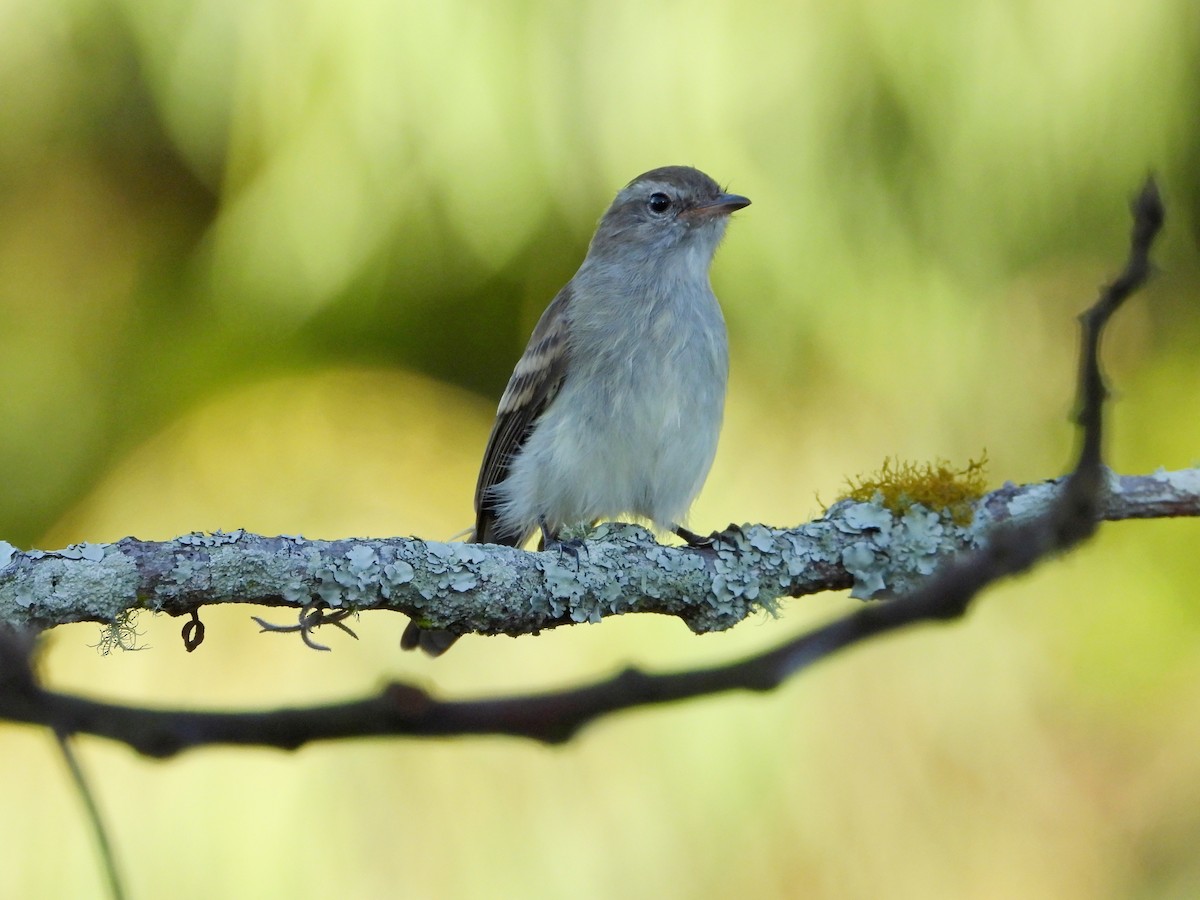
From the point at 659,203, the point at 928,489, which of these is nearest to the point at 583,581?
the point at 928,489

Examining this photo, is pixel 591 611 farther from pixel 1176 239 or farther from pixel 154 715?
pixel 1176 239

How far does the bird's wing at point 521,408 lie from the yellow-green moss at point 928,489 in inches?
57.1

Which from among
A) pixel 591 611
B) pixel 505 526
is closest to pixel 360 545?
pixel 591 611

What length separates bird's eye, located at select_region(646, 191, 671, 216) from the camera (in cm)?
477

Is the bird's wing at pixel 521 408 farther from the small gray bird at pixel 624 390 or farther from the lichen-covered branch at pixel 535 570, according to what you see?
the lichen-covered branch at pixel 535 570

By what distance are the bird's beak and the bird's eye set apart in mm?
116

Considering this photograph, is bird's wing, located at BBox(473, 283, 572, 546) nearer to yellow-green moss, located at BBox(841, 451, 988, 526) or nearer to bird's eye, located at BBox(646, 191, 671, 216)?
bird's eye, located at BBox(646, 191, 671, 216)

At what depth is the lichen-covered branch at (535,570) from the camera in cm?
255

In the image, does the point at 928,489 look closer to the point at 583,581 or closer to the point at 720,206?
the point at 583,581

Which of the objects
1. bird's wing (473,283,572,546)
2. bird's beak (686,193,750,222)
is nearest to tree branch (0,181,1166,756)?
bird's wing (473,283,572,546)

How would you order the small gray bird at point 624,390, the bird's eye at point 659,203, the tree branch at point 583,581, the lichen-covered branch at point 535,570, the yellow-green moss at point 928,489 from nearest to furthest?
the tree branch at point 583,581, the lichen-covered branch at point 535,570, the yellow-green moss at point 928,489, the small gray bird at point 624,390, the bird's eye at point 659,203

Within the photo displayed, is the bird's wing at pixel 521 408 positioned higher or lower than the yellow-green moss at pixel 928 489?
higher

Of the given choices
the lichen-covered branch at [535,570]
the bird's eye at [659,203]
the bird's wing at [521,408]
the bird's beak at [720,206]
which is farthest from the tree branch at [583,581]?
the bird's eye at [659,203]

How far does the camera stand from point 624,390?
4.25m
